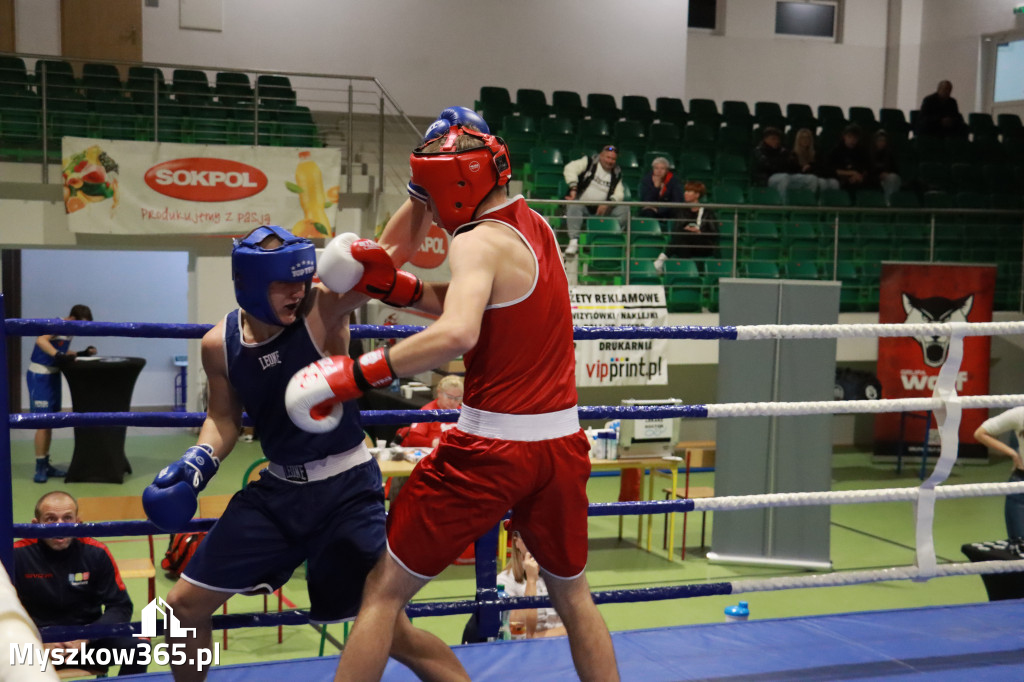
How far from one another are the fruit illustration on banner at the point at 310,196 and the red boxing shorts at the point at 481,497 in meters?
7.00

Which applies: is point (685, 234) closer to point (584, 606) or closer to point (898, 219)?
point (898, 219)

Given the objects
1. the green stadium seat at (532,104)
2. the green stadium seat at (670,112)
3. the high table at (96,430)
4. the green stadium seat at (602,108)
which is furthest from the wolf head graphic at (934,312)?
the high table at (96,430)

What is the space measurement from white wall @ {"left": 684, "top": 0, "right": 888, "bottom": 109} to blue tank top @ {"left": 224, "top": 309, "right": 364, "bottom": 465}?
489 inches

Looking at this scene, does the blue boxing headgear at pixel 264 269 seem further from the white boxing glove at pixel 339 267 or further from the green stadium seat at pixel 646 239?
the green stadium seat at pixel 646 239

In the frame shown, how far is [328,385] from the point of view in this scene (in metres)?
1.74

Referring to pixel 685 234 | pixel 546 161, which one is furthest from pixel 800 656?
pixel 546 161

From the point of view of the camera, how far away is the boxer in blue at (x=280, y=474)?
2.00 m

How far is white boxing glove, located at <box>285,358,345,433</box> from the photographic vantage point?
1724 mm

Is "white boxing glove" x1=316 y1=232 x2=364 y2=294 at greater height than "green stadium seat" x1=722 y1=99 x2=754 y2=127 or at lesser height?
lesser

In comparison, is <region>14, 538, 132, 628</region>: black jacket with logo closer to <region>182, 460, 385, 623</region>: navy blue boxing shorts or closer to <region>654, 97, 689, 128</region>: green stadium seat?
<region>182, 460, 385, 623</region>: navy blue boxing shorts

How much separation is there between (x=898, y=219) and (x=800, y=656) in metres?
8.63

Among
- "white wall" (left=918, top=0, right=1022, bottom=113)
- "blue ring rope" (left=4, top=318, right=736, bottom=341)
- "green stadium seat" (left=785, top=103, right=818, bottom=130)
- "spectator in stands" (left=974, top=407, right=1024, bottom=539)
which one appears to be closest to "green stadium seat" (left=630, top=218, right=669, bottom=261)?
"green stadium seat" (left=785, top=103, right=818, bottom=130)

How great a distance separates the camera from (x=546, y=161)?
31.4ft

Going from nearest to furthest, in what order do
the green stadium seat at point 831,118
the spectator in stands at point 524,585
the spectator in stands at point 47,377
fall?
the spectator in stands at point 524,585 → the spectator in stands at point 47,377 → the green stadium seat at point 831,118
